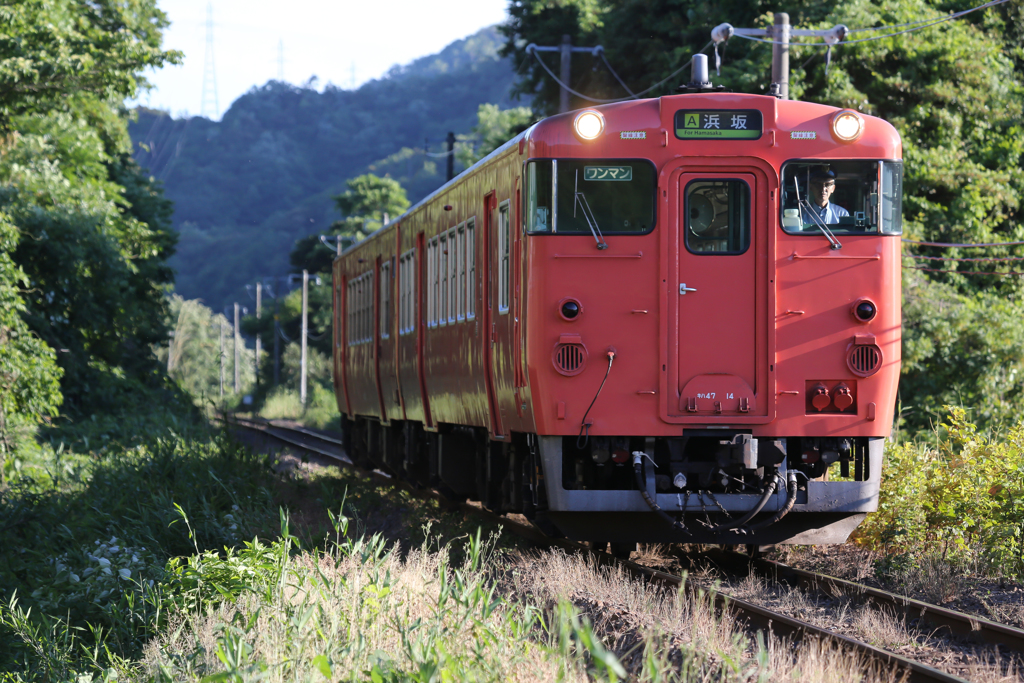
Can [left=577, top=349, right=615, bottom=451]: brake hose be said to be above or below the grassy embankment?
above

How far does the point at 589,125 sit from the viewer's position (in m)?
8.37

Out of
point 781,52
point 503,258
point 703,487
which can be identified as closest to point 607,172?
point 503,258

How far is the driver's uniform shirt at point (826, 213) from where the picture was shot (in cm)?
842

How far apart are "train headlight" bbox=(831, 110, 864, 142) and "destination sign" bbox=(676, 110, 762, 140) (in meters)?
0.56

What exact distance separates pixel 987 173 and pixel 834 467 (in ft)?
36.2

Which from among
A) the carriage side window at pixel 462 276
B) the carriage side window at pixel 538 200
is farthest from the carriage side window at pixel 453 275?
the carriage side window at pixel 538 200

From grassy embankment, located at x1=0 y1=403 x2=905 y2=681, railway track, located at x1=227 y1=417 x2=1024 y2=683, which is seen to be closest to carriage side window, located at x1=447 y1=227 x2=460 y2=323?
grassy embankment, located at x1=0 y1=403 x2=905 y2=681

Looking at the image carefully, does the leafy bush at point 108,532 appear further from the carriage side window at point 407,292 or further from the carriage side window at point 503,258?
the carriage side window at point 503,258

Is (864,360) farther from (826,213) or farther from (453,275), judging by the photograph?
(453,275)

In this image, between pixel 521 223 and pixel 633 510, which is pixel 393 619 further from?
pixel 521 223

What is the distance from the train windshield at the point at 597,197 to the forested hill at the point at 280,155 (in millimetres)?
89061

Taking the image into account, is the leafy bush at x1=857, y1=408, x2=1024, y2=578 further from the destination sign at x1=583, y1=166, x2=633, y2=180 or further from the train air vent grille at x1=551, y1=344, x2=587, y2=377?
the destination sign at x1=583, y1=166, x2=633, y2=180

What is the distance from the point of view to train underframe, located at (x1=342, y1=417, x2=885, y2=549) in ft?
27.0

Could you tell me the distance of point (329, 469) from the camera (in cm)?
1906
